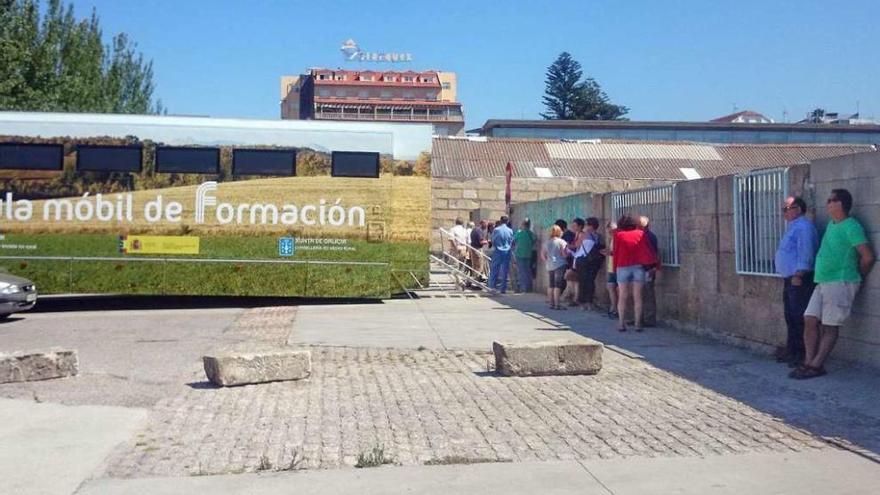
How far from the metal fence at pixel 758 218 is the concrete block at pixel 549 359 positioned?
264 cm

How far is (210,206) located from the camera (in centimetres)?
1680

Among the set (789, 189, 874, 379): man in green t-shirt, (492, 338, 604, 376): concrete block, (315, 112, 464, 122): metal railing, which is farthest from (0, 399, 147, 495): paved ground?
(315, 112, 464, 122): metal railing

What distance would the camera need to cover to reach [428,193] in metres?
17.3

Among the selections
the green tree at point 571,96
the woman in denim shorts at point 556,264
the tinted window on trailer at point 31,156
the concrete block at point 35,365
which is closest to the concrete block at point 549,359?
the concrete block at point 35,365

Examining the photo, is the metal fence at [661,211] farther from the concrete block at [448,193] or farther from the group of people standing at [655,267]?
the concrete block at [448,193]

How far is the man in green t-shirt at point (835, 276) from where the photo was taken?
9.02 metres

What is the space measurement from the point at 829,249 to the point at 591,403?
290 centimetres

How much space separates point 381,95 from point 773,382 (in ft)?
342

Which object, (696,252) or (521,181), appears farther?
(521,181)

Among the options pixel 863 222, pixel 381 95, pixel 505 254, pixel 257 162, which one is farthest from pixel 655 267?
pixel 381 95

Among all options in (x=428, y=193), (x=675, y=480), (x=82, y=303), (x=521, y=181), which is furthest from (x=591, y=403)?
(x=521, y=181)

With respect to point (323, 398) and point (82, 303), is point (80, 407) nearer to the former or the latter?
point (323, 398)

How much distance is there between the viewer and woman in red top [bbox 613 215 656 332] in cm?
1333

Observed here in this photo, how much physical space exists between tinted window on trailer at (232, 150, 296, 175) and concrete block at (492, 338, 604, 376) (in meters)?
8.30
